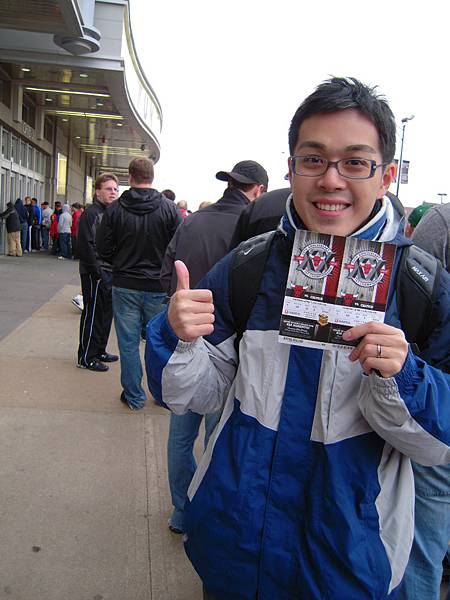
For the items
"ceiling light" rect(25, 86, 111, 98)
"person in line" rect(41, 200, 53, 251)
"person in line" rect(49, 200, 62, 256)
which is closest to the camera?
"ceiling light" rect(25, 86, 111, 98)

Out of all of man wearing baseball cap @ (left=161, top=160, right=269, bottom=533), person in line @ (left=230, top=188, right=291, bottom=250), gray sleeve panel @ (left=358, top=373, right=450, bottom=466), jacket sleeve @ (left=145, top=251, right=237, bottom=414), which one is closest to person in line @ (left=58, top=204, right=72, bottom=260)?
man wearing baseball cap @ (left=161, top=160, right=269, bottom=533)

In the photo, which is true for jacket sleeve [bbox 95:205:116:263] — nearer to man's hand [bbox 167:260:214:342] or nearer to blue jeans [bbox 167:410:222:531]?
blue jeans [bbox 167:410:222:531]

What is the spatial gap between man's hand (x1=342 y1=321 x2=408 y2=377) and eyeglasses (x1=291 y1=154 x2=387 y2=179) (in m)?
0.41

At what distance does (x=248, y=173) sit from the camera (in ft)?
12.2

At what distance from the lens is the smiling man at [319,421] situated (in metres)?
1.40

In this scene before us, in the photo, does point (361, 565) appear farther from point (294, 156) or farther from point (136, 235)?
point (136, 235)

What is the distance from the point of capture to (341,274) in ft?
4.60

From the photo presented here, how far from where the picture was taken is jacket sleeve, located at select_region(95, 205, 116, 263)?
5.02 meters

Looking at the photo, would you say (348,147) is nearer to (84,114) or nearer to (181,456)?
(181,456)

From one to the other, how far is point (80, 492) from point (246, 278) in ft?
Answer: 8.19

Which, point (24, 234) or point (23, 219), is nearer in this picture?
point (23, 219)

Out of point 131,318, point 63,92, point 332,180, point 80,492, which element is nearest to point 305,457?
Answer: point 332,180

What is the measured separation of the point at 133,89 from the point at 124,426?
670 inches

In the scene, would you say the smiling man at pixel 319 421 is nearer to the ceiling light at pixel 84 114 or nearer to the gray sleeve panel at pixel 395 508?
the gray sleeve panel at pixel 395 508
